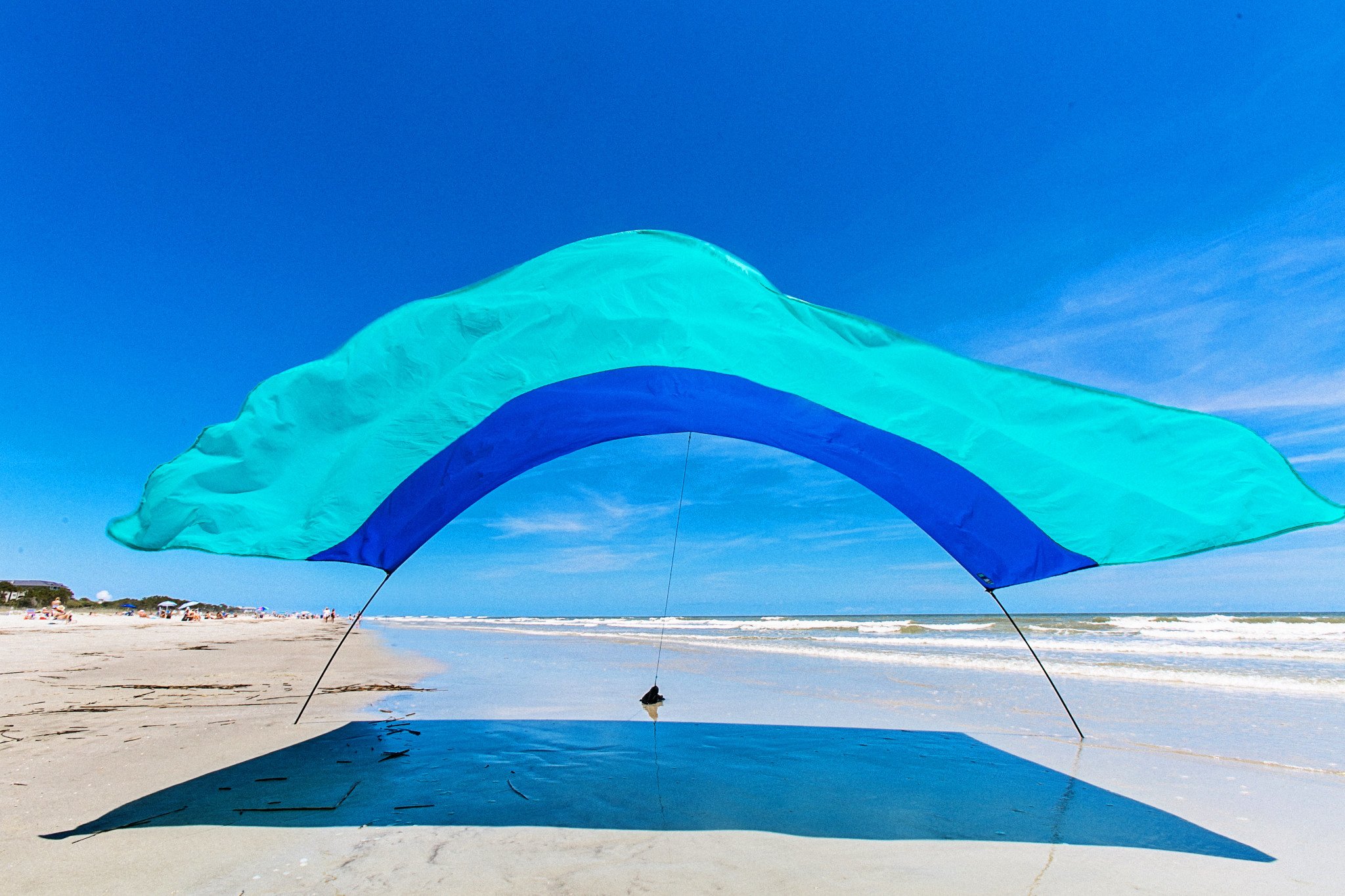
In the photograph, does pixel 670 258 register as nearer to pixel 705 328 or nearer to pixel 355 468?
pixel 705 328

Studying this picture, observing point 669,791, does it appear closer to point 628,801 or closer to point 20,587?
point 628,801

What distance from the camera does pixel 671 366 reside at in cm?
345

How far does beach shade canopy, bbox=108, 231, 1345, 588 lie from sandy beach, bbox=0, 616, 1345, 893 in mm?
1234

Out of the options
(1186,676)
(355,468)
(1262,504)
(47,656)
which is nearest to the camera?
(1262,504)

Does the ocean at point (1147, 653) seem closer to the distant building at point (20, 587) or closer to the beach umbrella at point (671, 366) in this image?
the beach umbrella at point (671, 366)

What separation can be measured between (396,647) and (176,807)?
15.0 m

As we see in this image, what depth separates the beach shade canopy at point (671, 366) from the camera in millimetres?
2715

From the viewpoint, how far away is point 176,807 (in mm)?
3143

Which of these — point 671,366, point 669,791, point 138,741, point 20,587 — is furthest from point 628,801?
point 20,587

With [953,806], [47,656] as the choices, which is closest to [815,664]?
[953,806]

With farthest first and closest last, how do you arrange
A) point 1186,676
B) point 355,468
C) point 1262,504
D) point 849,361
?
point 1186,676 → point 355,468 → point 849,361 → point 1262,504

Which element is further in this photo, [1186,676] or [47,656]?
[47,656]

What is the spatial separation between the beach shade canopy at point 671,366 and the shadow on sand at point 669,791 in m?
1.27

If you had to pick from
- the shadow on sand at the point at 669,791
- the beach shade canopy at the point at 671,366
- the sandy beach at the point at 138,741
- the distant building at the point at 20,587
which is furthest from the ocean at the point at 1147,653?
the distant building at the point at 20,587
